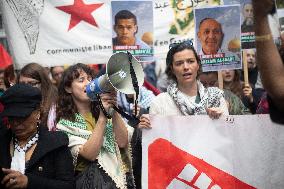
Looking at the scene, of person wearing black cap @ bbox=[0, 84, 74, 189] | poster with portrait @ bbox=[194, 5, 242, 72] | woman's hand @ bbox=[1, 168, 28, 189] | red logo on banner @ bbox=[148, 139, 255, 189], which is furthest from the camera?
poster with portrait @ bbox=[194, 5, 242, 72]

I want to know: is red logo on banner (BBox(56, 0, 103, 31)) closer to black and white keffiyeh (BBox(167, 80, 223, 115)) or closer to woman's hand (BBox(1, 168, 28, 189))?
black and white keffiyeh (BBox(167, 80, 223, 115))

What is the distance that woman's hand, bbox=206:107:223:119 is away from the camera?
10.6ft

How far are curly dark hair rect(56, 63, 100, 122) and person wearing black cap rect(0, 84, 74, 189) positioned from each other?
58cm

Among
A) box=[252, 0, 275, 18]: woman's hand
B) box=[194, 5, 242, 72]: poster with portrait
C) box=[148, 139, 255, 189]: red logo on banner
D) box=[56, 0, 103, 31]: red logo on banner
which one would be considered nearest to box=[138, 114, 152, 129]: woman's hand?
box=[148, 139, 255, 189]: red logo on banner

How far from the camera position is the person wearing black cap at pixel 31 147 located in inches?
105

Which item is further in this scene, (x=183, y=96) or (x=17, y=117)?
(x=183, y=96)

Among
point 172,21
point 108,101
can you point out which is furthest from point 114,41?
point 108,101

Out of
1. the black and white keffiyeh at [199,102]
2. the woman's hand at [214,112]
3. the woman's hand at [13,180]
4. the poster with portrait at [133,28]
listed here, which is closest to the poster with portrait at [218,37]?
the poster with portrait at [133,28]

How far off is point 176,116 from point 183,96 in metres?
0.21

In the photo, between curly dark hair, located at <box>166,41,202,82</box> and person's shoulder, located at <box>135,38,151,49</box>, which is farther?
person's shoulder, located at <box>135,38,151,49</box>

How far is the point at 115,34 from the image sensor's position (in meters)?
4.29

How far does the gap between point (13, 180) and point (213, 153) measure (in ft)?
4.51

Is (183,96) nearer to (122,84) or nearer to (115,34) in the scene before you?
(122,84)

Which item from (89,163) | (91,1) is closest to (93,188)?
(89,163)
